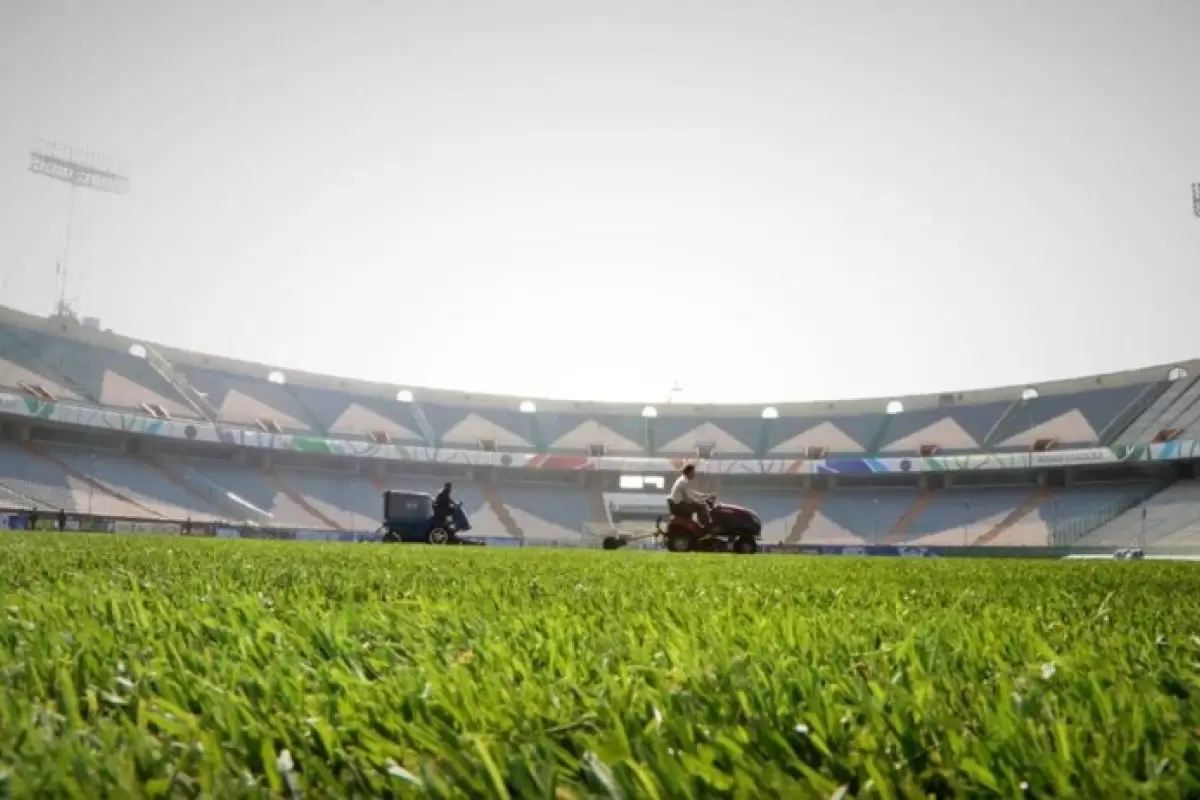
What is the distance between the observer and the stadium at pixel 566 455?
3941 cm

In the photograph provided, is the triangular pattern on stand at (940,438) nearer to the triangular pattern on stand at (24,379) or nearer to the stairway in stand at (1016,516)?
the stairway in stand at (1016,516)

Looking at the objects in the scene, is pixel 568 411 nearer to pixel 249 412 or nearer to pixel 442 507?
pixel 249 412

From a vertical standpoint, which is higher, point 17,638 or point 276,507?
point 17,638

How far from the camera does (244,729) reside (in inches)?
45.3

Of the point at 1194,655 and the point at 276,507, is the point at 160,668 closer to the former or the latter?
the point at 1194,655

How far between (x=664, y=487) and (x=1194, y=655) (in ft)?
175

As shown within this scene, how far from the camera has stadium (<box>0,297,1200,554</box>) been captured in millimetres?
39406

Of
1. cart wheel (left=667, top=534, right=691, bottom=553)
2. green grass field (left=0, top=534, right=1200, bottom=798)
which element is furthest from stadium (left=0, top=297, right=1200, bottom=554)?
green grass field (left=0, top=534, right=1200, bottom=798)

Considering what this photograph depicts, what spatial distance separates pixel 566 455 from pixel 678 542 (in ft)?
110

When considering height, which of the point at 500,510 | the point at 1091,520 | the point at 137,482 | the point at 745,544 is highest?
the point at 1091,520

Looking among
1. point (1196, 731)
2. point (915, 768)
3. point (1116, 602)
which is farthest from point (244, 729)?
point (1116, 602)

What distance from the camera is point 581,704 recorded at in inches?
51.9

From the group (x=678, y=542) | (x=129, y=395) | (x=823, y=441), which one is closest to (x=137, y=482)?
(x=129, y=395)

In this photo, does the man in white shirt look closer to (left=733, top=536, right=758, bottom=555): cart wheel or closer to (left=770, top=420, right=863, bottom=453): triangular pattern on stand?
(left=733, top=536, right=758, bottom=555): cart wheel
